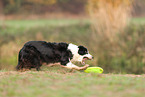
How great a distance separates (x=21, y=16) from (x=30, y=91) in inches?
1115

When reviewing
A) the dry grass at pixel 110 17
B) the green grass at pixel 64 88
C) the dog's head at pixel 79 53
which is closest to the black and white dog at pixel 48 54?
the dog's head at pixel 79 53

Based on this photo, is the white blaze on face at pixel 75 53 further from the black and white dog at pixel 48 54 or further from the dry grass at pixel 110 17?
the dry grass at pixel 110 17

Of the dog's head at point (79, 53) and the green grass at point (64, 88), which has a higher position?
the dog's head at point (79, 53)

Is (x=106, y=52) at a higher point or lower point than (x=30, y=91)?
higher

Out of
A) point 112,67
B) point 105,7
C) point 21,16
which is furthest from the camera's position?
point 21,16

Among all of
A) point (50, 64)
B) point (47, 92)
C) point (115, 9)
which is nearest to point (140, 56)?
point (115, 9)

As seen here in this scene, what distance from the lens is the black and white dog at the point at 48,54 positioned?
696 centimetres

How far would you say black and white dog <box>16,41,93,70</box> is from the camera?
6965 millimetres

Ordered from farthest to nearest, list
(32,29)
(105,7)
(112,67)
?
(32,29)
(105,7)
(112,67)

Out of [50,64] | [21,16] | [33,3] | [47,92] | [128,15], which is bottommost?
[47,92]

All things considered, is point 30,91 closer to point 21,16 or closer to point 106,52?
point 106,52

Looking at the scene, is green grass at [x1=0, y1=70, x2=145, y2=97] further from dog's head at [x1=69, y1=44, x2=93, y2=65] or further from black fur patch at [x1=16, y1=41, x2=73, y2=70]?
dog's head at [x1=69, y1=44, x2=93, y2=65]

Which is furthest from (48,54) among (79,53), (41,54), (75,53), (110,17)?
(110,17)

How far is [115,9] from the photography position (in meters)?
15.6
